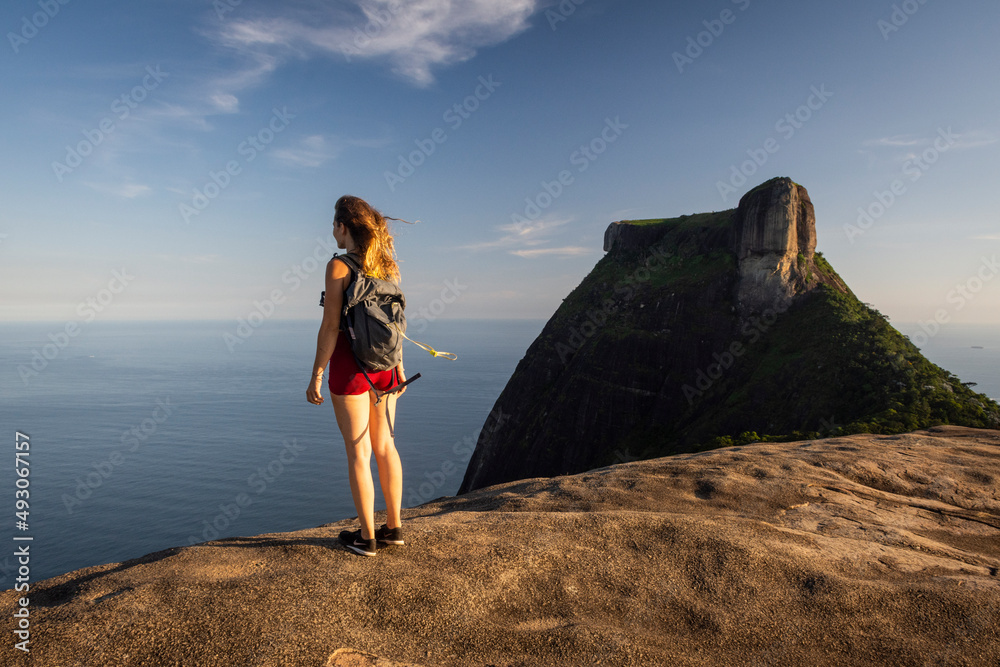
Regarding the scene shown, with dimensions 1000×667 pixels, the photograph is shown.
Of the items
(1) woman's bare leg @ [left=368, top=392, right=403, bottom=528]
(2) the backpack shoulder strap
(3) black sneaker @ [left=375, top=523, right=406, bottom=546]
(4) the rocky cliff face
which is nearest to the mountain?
(4) the rocky cliff face

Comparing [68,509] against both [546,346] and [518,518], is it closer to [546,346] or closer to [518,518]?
[546,346]

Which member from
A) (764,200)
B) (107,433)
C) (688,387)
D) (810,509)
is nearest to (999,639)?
(810,509)

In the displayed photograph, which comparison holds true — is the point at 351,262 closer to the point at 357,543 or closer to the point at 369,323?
the point at 369,323

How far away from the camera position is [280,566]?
4273 millimetres

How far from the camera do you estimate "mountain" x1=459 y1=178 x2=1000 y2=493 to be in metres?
32.9

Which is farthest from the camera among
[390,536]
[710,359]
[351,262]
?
[710,359]

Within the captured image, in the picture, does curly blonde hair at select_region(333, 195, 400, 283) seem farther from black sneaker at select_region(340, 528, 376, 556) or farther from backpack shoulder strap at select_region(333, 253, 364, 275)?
black sneaker at select_region(340, 528, 376, 556)

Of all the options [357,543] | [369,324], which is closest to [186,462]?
[357,543]

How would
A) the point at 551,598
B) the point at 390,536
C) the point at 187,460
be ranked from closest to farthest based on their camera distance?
the point at 551,598, the point at 390,536, the point at 187,460

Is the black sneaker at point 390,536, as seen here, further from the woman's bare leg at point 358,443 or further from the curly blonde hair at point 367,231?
the curly blonde hair at point 367,231

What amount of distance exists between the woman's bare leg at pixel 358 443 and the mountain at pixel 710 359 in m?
27.5

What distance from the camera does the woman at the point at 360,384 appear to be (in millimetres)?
4395

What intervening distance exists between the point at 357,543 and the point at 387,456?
860mm

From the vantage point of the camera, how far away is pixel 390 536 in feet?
15.8
